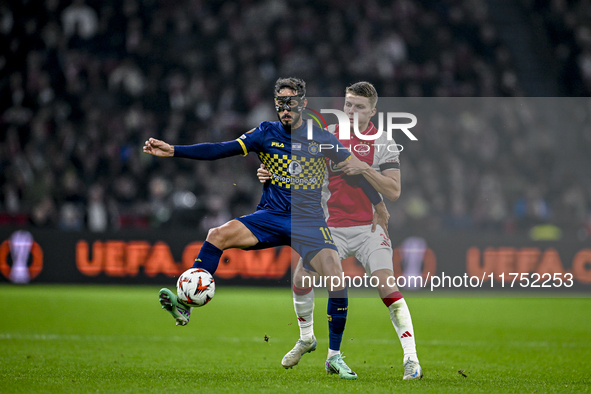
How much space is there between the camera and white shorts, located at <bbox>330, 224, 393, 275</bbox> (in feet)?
19.1

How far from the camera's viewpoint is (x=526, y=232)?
13648mm

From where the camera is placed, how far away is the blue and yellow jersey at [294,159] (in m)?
5.76

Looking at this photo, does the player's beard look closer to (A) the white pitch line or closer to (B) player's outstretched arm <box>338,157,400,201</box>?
(B) player's outstretched arm <box>338,157,400,201</box>

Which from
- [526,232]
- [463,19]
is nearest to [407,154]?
[526,232]

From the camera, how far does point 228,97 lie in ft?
55.3

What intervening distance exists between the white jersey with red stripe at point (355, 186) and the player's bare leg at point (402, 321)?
0.48m

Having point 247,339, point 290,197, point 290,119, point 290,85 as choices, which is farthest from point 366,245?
point 247,339

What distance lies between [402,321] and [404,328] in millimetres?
57

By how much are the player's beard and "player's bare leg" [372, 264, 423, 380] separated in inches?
52.4

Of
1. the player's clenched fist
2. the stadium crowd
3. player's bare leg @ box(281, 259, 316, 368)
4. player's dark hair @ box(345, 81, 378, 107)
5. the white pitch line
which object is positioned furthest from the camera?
the stadium crowd

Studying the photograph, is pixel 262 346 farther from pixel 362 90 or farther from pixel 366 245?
pixel 362 90

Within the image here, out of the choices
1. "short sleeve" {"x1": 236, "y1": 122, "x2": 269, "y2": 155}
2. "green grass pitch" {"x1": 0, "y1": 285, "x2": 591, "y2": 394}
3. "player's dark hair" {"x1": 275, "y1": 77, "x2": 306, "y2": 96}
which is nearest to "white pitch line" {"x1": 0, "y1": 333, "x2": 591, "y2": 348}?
"green grass pitch" {"x1": 0, "y1": 285, "x2": 591, "y2": 394}

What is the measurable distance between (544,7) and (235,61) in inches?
352

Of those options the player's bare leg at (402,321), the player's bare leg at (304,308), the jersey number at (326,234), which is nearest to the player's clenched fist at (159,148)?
the jersey number at (326,234)
